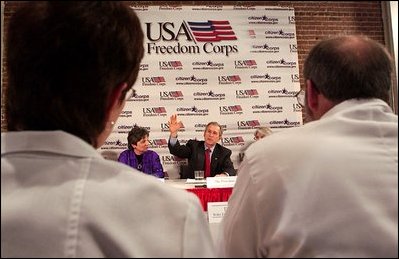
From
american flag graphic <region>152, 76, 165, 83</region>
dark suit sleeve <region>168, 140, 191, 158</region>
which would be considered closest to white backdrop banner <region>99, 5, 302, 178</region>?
american flag graphic <region>152, 76, 165, 83</region>

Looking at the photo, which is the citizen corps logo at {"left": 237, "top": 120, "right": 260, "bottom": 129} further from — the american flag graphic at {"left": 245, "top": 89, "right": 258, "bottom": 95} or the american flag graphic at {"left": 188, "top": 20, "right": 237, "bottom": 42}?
the american flag graphic at {"left": 188, "top": 20, "right": 237, "bottom": 42}

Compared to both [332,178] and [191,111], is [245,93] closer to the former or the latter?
[191,111]

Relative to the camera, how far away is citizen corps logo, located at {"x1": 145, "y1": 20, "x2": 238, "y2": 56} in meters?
6.21

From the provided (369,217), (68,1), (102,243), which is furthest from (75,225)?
(369,217)

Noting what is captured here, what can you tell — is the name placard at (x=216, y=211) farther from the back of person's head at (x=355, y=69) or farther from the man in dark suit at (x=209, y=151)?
the man in dark suit at (x=209, y=151)

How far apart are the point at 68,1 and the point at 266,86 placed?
5736mm

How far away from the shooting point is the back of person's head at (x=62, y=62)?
66 centimetres

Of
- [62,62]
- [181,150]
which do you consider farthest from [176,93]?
[62,62]

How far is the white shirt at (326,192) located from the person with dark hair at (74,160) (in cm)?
24

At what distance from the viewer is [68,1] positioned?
26.5 inches

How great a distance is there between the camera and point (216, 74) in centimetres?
627

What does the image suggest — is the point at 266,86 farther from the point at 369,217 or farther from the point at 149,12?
the point at 369,217

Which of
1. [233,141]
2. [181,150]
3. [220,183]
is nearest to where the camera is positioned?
[220,183]

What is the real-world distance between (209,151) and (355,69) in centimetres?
456
